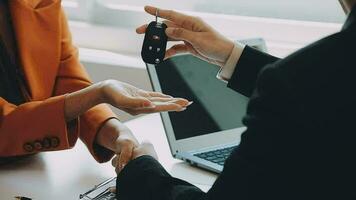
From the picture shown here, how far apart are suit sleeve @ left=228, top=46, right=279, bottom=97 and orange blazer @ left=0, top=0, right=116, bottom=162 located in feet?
1.08

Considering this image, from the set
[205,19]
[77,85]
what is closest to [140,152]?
[77,85]

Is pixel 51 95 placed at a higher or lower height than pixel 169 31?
lower

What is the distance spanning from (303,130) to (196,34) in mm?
550

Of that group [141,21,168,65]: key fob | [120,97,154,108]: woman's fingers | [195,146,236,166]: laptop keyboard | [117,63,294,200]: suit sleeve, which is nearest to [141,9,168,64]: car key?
[141,21,168,65]: key fob

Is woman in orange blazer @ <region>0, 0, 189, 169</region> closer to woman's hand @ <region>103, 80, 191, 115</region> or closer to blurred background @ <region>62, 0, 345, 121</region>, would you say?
woman's hand @ <region>103, 80, 191, 115</region>

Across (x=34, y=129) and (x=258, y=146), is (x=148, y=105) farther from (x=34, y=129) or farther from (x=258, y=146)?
(x=258, y=146)

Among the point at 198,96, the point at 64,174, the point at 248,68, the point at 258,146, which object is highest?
the point at 258,146

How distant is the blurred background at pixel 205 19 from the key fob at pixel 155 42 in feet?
1.82

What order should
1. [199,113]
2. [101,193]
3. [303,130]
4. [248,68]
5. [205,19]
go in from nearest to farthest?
1. [303,130]
2. [101,193]
3. [248,68]
4. [199,113]
5. [205,19]

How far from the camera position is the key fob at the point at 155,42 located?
119 centimetres

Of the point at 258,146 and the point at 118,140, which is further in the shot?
the point at 118,140

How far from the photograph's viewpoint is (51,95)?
1.39 m

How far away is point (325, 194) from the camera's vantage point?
73cm

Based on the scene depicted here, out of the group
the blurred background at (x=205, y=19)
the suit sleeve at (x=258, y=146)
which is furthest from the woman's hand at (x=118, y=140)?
the blurred background at (x=205, y=19)
